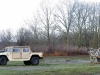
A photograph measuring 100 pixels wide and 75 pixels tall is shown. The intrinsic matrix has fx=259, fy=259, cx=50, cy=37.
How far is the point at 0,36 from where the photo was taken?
89062mm

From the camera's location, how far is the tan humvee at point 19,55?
26.9m

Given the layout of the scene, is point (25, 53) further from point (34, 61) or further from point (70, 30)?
point (70, 30)

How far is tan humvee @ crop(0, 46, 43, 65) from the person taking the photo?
26938mm

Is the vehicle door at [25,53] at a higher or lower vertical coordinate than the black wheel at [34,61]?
higher

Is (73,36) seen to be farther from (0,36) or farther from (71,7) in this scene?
(0,36)

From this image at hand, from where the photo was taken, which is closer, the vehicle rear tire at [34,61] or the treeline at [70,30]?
the vehicle rear tire at [34,61]

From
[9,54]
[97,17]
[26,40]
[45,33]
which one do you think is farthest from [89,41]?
[9,54]

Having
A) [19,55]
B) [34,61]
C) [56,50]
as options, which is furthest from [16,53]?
[56,50]

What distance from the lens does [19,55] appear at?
90.4ft

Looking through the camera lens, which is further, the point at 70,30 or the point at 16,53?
the point at 70,30

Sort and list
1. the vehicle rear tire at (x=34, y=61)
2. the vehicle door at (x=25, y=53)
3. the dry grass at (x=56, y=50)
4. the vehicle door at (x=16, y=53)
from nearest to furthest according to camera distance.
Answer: the vehicle door at (x=16, y=53)
the vehicle door at (x=25, y=53)
the vehicle rear tire at (x=34, y=61)
the dry grass at (x=56, y=50)

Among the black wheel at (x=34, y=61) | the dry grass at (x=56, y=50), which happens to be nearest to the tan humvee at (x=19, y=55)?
the black wheel at (x=34, y=61)

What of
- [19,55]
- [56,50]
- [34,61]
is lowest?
[34,61]

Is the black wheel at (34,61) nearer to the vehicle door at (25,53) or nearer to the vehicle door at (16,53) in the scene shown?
the vehicle door at (25,53)
